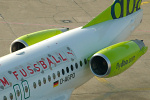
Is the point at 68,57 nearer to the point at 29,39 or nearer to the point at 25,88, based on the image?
the point at 29,39

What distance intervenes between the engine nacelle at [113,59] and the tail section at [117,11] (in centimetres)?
238

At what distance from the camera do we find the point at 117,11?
22578mm

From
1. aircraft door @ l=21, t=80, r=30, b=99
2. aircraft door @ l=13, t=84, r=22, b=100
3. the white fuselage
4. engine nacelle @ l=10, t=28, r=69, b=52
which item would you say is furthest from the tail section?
aircraft door @ l=13, t=84, r=22, b=100

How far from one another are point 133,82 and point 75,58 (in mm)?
6240

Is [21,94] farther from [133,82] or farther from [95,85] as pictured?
[133,82]

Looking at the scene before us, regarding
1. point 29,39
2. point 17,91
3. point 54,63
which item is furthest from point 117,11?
point 17,91

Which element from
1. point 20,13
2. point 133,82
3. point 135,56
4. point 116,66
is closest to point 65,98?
point 116,66

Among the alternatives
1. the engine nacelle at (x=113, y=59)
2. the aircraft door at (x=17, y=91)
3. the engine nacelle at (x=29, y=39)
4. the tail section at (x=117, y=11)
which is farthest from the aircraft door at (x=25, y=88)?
the tail section at (x=117, y=11)

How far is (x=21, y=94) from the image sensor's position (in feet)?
54.3

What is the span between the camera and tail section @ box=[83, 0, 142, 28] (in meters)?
22.1

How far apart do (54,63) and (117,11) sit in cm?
628

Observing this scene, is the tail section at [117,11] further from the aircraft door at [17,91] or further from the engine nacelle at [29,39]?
the aircraft door at [17,91]

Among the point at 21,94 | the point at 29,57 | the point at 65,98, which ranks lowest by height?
the point at 65,98

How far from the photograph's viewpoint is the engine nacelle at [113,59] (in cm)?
1895
